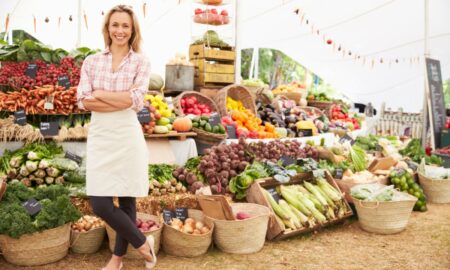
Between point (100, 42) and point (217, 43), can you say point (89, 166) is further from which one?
point (100, 42)

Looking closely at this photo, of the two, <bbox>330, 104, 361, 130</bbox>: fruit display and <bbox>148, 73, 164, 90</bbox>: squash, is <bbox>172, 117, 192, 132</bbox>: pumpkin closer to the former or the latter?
<bbox>148, 73, 164, 90</bbox>: squash

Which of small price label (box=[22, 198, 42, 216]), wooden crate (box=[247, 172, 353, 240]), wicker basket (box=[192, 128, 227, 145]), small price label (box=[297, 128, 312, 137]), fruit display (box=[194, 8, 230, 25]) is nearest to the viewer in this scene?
small price label (box=[22, 198, 42, 216])

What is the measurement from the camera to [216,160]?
4.24 m

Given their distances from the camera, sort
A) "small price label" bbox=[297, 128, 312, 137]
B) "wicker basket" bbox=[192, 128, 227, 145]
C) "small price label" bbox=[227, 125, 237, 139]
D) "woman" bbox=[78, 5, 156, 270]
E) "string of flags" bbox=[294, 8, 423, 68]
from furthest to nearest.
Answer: "string of flags" bbox=[294, 8, 423, 68]
"small price label" bbox=[297, 128, 312, 137]
"small price label" bbox=[227, 125, 237, 139]
"wicker basket" bbox=[192, 128, 227, 145]
"woman" bbox=[78, 5, 156, 270]

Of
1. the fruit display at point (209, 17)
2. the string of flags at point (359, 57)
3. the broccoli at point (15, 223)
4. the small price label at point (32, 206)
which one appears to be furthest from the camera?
the string of flags at point (359, 57)

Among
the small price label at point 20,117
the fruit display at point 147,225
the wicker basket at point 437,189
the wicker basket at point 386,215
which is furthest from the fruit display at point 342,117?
the small price label at point 20,117

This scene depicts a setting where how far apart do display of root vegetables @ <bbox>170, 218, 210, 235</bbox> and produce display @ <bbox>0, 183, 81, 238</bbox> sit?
711 millimetres

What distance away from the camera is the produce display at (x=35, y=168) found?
3639 millimetres

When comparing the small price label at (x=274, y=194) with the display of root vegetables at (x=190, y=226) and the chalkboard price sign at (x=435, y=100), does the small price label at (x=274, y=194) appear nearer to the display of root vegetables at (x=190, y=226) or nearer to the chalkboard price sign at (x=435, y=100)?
the display of root vegetables at (x=190, y=226)

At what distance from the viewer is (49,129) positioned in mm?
4090

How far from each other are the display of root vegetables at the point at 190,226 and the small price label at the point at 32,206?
946 mm

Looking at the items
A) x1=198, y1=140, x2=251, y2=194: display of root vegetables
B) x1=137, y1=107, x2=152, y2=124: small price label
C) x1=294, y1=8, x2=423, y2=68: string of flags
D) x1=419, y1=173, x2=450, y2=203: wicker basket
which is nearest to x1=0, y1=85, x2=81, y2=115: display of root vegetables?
x1=137, y1=107, x2=152, y2=124: small price label

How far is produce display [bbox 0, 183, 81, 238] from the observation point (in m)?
2.90

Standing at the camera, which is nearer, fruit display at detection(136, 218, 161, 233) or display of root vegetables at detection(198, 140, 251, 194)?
fruit display at detection(136, 218, 161, 233)
